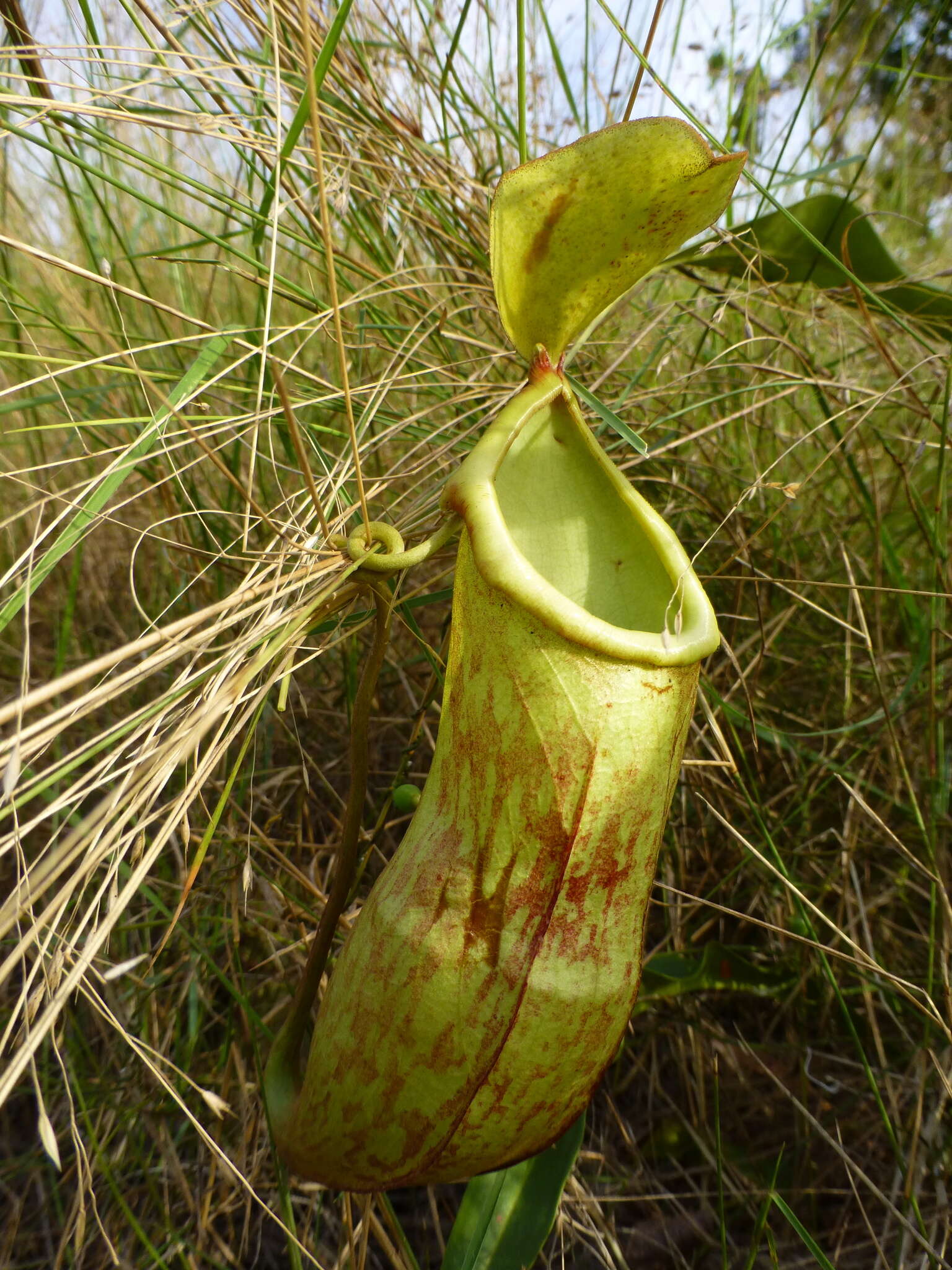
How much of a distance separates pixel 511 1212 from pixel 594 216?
0.96m

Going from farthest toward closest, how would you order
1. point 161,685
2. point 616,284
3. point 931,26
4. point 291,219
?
point 161,685
point 291,219
point 931,26
point 616,284

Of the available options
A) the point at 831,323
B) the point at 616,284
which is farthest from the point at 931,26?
the point at 616,284

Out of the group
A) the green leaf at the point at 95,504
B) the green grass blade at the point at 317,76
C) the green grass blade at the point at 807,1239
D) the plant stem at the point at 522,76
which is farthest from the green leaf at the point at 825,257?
the green grass blade at the point at 807,1239

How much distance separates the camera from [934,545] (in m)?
1.08

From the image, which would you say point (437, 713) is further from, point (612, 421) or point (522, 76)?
point (522, 76)

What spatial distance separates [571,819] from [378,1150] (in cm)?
34

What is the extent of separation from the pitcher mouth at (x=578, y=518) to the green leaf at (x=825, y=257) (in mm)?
471

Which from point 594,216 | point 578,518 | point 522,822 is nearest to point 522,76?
point 594,216

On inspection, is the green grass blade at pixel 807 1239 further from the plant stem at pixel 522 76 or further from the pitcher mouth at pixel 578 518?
the plant stem at pixel 522 76

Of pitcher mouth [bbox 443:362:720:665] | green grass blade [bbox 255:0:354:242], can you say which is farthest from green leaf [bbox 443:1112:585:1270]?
green grass blade [bbox 255:0:354:242]

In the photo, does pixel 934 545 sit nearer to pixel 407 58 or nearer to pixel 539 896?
pixel 539 896

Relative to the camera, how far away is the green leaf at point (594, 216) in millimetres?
716

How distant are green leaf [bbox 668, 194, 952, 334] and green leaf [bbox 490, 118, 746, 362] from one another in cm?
38

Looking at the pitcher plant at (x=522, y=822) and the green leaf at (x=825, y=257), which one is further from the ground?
the green leaf at (x=825, y=257)
